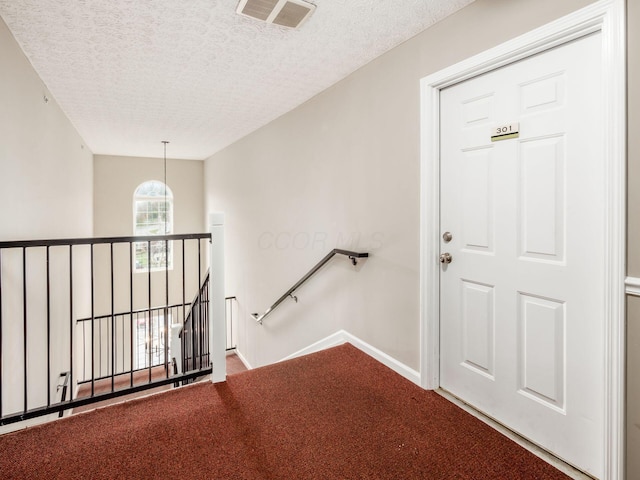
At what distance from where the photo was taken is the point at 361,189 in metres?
2.68

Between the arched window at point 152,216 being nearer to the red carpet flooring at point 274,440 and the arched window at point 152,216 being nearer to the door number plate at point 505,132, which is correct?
the red carpet flooring at point 274,440

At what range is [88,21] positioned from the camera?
200 centimetres

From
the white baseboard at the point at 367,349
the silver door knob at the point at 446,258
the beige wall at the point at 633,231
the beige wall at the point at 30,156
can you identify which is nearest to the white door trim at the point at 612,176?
the beige wall at the point at 633,231

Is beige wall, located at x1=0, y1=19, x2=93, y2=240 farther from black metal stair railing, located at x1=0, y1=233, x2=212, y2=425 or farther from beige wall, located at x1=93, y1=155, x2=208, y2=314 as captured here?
beige wall, located at x1=93, y1=155, x2=208, y2=314

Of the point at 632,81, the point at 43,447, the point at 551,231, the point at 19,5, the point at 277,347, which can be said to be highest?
the point at 19,5

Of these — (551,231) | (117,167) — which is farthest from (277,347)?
(117,167)

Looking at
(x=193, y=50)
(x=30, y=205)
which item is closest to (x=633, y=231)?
(x=193, y=50)

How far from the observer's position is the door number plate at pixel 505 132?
1.74 meters

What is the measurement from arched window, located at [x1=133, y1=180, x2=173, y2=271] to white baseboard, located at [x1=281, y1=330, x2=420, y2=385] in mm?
4870

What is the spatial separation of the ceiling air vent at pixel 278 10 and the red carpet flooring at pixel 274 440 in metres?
2.21

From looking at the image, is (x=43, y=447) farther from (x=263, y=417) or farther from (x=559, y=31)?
(x=559, y=31)

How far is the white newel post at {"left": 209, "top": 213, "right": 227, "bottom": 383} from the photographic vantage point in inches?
85.5

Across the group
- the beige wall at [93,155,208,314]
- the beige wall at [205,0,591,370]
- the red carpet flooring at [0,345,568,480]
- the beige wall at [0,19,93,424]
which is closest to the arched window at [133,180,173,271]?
the beige wall at [93,155,208,314]

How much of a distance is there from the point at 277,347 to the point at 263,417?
8.05 ft
